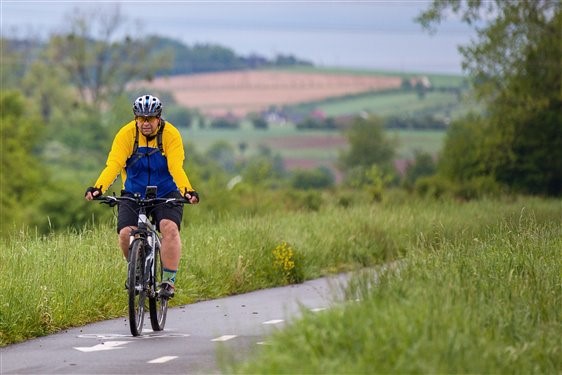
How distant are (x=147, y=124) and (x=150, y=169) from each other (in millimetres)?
440

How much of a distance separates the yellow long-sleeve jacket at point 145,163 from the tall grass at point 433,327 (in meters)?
2.18

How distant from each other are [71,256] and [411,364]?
8203mm

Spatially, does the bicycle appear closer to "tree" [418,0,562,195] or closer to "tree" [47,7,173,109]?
"tree" [418,0,562,195]

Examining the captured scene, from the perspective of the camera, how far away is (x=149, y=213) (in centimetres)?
1355

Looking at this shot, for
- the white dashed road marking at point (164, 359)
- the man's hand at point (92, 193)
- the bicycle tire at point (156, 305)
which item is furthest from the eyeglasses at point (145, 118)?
the white dashed road marking at point (164, 359)

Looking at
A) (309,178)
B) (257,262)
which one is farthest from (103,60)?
(257,262)

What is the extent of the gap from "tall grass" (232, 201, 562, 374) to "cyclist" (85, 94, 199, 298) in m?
2.17

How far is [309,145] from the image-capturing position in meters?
193

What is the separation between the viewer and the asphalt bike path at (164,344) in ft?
36.3

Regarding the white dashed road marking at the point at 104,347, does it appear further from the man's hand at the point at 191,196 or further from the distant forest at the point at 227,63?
the distant forest at the point at 227,63

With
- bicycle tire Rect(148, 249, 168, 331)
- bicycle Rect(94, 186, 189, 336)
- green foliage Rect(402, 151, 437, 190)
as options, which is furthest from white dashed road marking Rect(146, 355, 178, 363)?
green foliage Rect(402, 151, 437, 190)

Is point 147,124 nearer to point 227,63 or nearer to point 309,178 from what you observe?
point 309,178

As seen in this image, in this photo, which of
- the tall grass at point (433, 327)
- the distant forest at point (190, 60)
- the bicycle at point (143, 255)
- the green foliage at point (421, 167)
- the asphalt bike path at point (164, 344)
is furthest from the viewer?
the green foliage at point (421, 167)

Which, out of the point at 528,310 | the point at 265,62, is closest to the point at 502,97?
the point at 528,310
